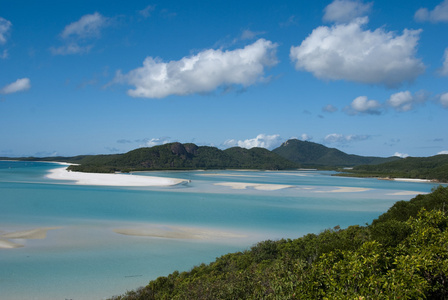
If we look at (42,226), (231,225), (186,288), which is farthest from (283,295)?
(42,226)

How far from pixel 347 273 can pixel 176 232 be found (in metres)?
17.9

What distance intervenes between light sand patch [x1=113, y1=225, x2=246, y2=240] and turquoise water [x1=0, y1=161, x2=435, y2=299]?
Result: 66cm

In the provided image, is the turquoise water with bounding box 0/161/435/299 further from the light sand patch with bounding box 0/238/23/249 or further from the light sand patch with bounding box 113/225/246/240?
the light sand patch with bounding box 113/225/246/240

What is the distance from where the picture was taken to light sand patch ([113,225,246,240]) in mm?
22672

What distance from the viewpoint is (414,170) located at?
120 meters

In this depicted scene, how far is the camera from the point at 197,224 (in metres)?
26.8

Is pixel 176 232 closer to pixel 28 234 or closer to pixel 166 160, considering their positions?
pixel 28 234

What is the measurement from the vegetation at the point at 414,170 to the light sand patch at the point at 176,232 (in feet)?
297

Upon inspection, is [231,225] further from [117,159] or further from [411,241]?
[117,159]

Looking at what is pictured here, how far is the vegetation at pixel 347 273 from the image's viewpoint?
22.3 ft

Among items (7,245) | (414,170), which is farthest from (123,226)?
(414,170)

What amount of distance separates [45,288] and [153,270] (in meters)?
4.62

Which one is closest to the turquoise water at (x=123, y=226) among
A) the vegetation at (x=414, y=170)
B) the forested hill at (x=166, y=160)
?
the vegetation at (x=414, y=170)

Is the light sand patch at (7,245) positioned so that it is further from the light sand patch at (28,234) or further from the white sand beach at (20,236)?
the light sand patch at (28,234)
